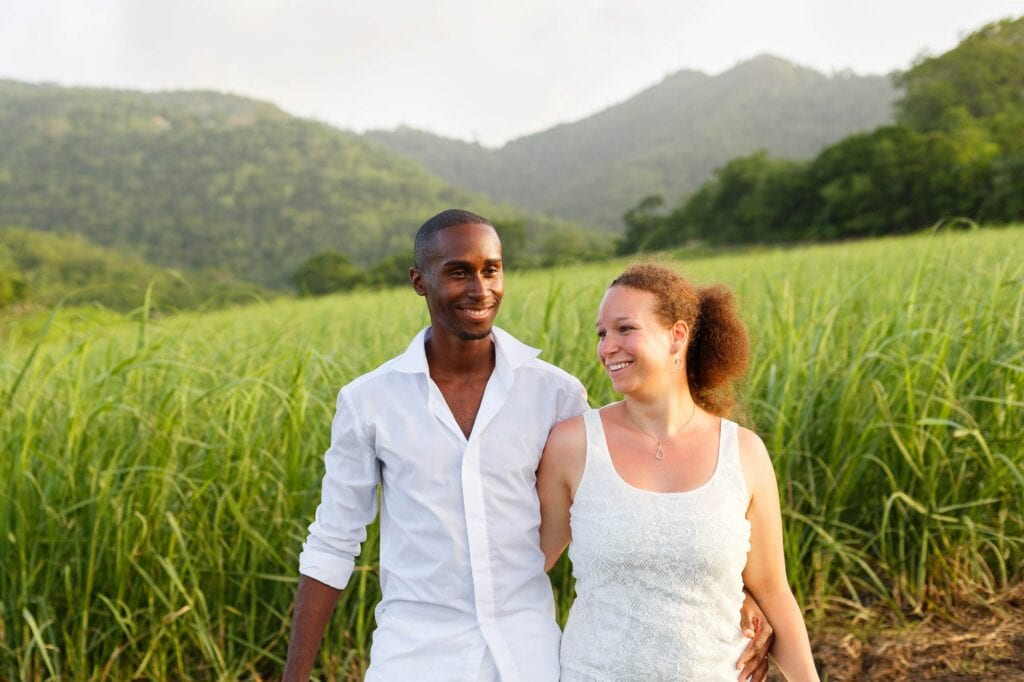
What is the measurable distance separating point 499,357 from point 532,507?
11.7 inches

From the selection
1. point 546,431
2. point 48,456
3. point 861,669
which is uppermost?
point 546,431

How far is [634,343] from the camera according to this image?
1.69 m

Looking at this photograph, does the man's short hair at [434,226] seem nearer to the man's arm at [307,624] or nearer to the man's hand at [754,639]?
the man's arm at [307,624]

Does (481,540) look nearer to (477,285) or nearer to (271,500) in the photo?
(477,285)

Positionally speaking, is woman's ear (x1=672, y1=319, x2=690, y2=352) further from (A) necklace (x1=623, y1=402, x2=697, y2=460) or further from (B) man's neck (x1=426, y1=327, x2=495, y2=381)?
(B) man's neck (x1=426, y1=327, x2=495, y2=381)

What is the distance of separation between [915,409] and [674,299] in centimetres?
177

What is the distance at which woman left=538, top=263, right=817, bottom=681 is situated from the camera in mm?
1644

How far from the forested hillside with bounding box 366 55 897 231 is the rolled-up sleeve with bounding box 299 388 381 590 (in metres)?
81.2

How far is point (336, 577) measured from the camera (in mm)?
1714

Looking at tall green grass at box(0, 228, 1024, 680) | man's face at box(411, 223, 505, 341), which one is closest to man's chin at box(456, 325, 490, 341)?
man's face at box(411, 223, 505, 341)

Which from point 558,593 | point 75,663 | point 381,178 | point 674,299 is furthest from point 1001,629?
point 381,178

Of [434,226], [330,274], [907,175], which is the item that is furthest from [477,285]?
[330,274]

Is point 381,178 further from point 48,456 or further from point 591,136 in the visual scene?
point 48,456

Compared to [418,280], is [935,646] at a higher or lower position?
lower
